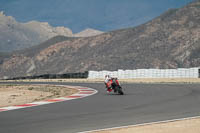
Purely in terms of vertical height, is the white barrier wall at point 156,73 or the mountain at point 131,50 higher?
the mountain at point 131,50

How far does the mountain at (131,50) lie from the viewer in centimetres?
9581

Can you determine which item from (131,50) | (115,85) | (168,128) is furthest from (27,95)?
(131,50)

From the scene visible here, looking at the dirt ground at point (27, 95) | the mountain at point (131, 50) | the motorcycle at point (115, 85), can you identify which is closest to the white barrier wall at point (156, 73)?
the dirt ground at point (27, 95)

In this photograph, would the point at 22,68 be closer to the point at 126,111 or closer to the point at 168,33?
the point at 168,33

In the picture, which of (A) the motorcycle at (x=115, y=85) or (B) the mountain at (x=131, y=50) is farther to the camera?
(B) the mountain at (x=131, y=50)

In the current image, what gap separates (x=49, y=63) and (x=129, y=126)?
384 ft

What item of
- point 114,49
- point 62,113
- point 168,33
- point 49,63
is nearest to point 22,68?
point 49,63

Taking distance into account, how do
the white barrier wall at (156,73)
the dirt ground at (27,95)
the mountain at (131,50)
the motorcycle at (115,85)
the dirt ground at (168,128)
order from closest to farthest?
the dirt ground at (168,128)
the dirt ground at (27,95)
the motorcycle at (115,85)
the white barrier wall at (156,73)
the mountain at (131,50)

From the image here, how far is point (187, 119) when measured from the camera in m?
9.05

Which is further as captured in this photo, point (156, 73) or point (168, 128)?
point (156, 73)

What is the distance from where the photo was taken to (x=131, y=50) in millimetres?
107500

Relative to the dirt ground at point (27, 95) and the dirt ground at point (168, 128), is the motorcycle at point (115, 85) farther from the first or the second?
the dirt ground at point (168, 128)

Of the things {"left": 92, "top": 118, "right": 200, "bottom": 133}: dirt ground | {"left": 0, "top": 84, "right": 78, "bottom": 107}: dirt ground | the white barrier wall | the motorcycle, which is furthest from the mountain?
{"left": 92, "top": 118, "right": 200, "bottom": 133}: dirt ground

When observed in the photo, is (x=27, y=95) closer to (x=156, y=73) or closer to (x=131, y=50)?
(x=156, y=73)
